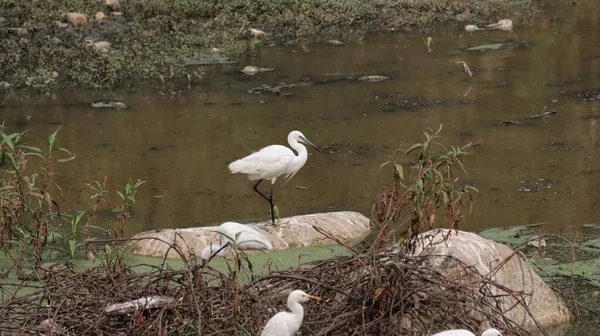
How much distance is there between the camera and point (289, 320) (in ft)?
15.9

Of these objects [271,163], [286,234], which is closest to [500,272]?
[286,234]

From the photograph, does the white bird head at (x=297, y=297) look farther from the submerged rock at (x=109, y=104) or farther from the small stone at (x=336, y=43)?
the small stone at (x=336, y=43)

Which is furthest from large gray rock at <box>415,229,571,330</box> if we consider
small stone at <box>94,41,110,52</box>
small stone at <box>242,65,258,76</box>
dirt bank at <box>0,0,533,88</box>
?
small stone at <box>94,41,110,52</box>

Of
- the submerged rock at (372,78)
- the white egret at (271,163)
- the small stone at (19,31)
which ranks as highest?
the white egret at (271,163)

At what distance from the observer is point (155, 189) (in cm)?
1018

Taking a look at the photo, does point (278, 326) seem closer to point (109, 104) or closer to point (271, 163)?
point (271, 163)

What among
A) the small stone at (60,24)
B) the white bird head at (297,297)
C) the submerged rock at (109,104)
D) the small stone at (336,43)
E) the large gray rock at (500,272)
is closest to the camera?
the white bird head at (297,297)

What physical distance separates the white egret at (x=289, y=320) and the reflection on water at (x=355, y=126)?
3.89 metres

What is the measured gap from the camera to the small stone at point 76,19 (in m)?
17.0

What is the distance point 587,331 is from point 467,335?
196 cm

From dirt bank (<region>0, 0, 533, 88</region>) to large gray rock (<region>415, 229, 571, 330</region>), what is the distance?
28.8 feet

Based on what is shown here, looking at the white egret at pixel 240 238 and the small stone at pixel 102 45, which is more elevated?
the white egret at pixel 240 238

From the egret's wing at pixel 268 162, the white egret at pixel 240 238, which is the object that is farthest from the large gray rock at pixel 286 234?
the white egret at pixel 240 238

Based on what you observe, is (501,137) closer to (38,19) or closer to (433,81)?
(433,81)
